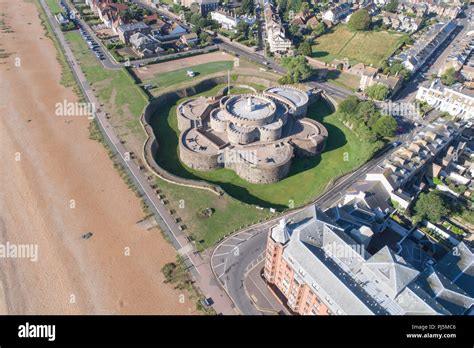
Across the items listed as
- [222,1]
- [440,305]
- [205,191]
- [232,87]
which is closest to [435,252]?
[440,305]

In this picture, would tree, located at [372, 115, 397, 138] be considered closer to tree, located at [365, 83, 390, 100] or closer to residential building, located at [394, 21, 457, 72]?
tree, located at [365, 83, 390, 100]

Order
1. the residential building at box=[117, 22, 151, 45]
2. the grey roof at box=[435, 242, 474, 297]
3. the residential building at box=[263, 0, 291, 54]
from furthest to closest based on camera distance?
the residential building at box=[117, 22, 151, 45]
the residential building at box=[263, 0, 291, 54]
the grey roof at box=[435, 242, 474, 297]

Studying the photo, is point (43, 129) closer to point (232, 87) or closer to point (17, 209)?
point (17, 209)

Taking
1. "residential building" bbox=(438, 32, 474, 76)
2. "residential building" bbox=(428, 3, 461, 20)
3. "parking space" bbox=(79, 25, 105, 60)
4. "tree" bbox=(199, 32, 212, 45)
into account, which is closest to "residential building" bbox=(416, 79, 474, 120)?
"residential building" bbox=(438, 32, 474, 76)

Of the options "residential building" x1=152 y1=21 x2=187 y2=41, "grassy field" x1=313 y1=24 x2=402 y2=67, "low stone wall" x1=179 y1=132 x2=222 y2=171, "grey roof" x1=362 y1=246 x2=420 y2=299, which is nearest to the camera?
"grey roof" x1=362 y1=246 x2=420 y2=299

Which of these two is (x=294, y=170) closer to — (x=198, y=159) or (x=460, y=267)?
(x=198, y=159)

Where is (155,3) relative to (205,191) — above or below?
above

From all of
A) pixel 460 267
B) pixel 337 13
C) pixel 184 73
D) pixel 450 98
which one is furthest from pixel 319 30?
pixel 460 267
